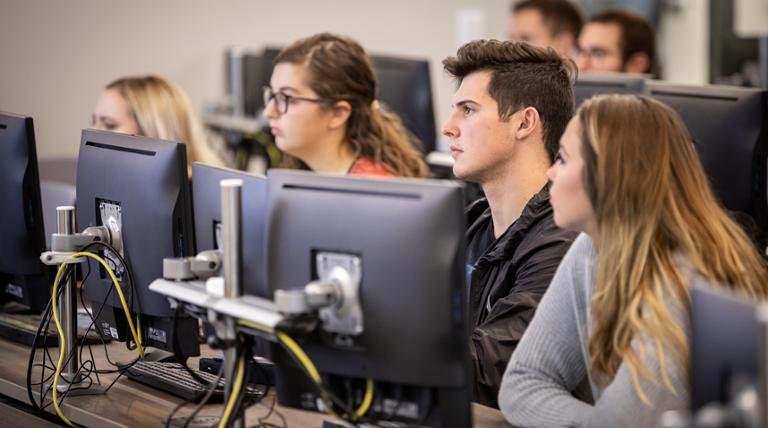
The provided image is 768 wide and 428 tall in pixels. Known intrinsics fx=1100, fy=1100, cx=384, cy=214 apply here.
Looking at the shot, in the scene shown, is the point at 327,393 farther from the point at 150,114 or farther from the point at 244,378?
the point at 150,114

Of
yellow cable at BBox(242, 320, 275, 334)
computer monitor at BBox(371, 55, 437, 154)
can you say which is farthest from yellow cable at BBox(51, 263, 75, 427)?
computer monitor at BBox(371, 55, 437, 154)

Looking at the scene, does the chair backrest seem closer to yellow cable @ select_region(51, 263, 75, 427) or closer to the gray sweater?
yellow cable @ select_region(51, 263, 75, 427)

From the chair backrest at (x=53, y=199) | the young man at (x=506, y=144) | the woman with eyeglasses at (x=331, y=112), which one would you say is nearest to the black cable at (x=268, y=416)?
the young man at (x=506, y=144)

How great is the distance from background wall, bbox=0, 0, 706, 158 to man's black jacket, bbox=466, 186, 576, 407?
12.3 ft

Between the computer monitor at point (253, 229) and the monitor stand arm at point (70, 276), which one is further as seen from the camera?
the monitor stand arm at point (70, 276)

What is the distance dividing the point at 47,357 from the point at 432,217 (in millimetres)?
1285

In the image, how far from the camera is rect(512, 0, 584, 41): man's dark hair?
5777 mm

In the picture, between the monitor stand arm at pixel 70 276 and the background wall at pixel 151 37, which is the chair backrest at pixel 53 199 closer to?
the monitor stand arm at pixel 70 276

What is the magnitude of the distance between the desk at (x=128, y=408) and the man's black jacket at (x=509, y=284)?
0.14m

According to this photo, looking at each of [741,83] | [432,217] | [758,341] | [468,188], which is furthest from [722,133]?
[741,83]

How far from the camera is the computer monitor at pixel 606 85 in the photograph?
145 inches

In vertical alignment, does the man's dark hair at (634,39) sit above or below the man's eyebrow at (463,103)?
above

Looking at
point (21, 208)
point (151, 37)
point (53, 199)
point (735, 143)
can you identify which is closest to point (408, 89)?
point (151, 37)

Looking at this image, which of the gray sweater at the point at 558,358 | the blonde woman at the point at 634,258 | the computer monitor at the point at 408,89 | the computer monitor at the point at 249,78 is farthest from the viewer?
the computer monitor at the point at 249,78
